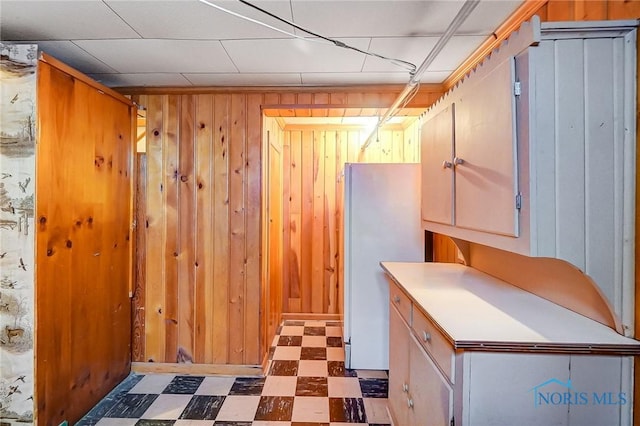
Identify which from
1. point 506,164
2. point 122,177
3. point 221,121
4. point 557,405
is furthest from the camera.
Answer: point 221,121

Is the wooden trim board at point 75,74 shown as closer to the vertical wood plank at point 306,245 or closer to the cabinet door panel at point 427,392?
the vertical wood plank at point 306,245

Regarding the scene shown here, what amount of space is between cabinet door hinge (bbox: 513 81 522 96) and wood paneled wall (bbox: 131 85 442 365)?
156 cm

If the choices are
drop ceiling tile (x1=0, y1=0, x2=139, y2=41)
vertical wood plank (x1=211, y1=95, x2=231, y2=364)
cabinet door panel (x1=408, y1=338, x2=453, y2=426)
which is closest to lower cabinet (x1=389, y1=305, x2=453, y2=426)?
cabinet door panel (x1=408, y1=338, x2=453, y2=426)

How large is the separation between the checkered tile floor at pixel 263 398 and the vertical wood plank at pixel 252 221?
28 centimetres

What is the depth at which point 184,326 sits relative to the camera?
2.62 metres

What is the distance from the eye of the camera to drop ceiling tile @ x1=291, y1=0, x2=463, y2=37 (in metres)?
1.50

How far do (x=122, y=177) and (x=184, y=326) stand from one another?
1.23 meters

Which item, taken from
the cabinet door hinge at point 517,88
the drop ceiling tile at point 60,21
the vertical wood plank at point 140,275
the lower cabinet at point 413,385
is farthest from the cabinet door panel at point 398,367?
the drop ceiling tile at point 60,21

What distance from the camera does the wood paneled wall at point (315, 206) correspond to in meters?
3.79

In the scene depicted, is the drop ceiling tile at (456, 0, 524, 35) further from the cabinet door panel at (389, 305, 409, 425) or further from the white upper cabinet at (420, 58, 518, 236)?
the cabinet door panel at (389, 305, 409, 425)

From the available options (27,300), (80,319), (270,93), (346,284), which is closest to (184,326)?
(80,319)

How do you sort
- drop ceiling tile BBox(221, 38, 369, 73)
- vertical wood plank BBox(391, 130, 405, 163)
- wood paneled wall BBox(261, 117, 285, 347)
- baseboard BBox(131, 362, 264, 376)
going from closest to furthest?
drop ceiling tile BBox(221, 38, 369, 73)
baseboard BBox(131, 362, 264, 376)
wood paneled wall BBox(261, 117, 285, 347)
vertical wood plank BBox(391, 130, 405, 163)

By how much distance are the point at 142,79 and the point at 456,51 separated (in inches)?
85.8

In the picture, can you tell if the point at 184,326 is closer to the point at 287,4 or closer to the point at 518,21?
the point at 287,4
